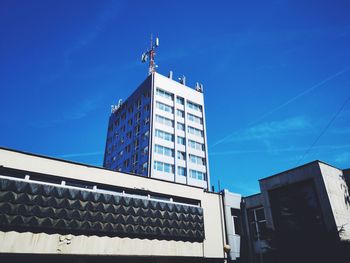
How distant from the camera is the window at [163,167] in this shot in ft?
149

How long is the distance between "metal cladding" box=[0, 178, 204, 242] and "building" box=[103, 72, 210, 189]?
27.4 metres

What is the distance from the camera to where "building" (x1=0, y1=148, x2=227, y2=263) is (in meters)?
12.0

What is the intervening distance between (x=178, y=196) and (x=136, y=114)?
1542 inches

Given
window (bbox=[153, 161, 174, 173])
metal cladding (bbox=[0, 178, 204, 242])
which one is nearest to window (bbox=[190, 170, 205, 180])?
window (bbox=[153, 161, 174, 173])

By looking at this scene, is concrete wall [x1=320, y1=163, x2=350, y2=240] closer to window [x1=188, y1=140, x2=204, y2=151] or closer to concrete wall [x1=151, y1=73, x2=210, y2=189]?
concrete wall [x1=151, y1=73, x2=210, y2=189]

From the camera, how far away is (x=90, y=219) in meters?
13.5

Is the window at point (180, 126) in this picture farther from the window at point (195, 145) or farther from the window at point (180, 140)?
the window at point (195, 145)

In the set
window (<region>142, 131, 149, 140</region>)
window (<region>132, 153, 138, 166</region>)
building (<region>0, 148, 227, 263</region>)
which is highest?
window (<region>142, 131, 149, 140</region>)

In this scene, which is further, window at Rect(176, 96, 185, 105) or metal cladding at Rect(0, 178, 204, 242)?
window at Rect(176, 96, 185, 105)

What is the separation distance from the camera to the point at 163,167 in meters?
46.3

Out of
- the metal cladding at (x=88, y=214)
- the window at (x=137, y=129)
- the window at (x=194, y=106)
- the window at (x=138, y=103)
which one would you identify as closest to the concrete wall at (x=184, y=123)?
the window at (x=194, y=106)

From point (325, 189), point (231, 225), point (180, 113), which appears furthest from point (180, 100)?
point (325, 189)

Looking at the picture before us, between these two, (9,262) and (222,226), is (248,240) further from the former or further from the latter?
(9,262)

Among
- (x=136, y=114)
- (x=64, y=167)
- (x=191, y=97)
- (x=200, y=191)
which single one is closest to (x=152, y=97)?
(x=136, y=114)
